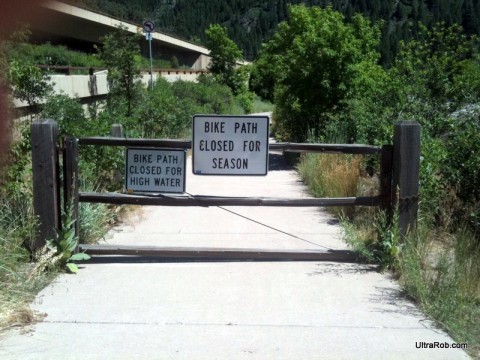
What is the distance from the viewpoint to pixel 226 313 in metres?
4.92

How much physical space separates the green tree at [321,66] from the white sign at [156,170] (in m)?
9.27

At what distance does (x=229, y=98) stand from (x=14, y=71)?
102ft

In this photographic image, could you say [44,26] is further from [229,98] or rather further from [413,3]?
[413,3]

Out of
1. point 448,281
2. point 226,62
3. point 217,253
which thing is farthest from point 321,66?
point 226,62

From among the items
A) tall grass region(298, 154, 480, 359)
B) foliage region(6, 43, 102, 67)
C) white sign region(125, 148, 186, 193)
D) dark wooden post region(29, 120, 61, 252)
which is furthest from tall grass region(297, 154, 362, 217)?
foliage region(6, 43, 102, 67)

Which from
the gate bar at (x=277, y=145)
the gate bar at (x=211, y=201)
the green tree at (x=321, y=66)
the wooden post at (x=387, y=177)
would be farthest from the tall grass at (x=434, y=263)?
the green tree at (x=321, y=66)

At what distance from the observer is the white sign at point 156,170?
20.8ft

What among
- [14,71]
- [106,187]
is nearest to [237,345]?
[14,71]

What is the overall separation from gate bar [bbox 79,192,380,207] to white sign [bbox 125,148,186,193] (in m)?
0.14

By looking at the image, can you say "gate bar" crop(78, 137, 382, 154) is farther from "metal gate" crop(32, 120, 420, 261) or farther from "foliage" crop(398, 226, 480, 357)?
"foliage" crop(398, 226, 480, 357)

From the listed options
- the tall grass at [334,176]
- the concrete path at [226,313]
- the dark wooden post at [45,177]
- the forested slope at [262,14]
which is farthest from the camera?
the tall grass at [334,176]

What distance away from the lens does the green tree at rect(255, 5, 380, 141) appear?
50.9ft

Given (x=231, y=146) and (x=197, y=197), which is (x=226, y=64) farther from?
(x=197, y=197)

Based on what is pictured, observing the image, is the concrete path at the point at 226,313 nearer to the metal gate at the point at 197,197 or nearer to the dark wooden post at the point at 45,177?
the metal gate at the point at 197,197
